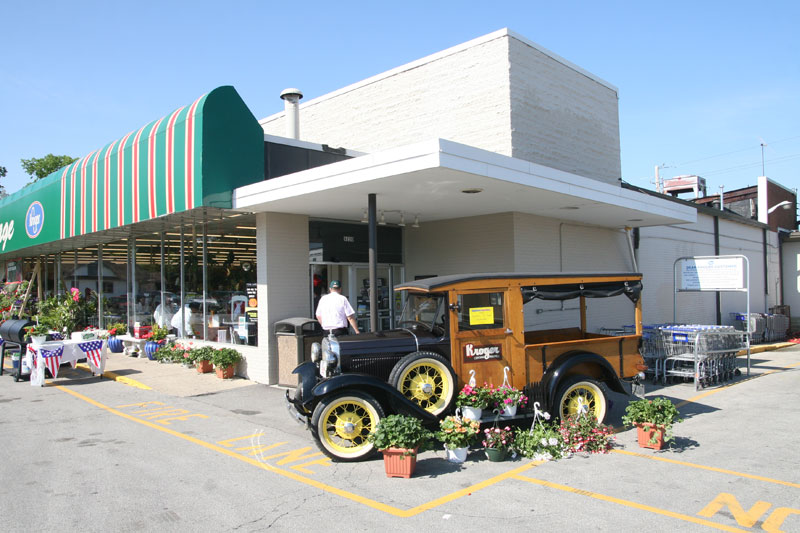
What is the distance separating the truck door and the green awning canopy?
6.00 meters

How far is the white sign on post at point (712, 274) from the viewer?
13578 mm

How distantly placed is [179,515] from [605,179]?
14.9 meters

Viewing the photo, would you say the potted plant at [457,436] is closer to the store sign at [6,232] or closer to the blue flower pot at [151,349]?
the blue flower pot at [151,349]

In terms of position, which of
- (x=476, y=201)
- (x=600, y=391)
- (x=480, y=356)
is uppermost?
(x=476, y=201)

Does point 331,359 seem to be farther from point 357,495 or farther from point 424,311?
point 357,495

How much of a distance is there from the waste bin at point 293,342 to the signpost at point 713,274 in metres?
9.84

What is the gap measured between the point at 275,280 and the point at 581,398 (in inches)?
252

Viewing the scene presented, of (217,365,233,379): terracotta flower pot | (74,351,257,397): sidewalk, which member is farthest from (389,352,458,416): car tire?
(217,365,233,379): terracotta flower pot

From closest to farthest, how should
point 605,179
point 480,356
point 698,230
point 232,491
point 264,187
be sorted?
point 232,491 → point 480,356 → point 264,187 → point 605,179 → point 698,230

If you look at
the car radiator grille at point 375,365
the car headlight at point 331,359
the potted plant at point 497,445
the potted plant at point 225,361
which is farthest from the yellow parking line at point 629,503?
the potted plant at point 225,361

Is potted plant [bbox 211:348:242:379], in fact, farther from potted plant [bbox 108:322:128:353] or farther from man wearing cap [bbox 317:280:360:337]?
potted plant [bbox 108:322:128:353]

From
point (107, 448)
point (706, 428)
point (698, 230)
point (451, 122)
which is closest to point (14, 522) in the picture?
point (107, 448)

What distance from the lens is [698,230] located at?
20156mm

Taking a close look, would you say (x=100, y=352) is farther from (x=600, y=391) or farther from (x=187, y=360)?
(x=600, y=391)
